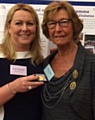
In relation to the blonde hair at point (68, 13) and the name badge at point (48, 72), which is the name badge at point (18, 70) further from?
the blonde hair at point (68, 13)

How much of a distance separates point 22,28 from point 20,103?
0.55 metres

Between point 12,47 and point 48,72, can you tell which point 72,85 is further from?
point 12,47

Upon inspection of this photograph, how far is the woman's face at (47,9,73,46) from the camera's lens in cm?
147

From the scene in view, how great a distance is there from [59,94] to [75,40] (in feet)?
1.35

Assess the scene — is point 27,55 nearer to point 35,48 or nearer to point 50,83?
point 35,48

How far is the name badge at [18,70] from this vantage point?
65.1 inches

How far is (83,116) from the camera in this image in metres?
1.38

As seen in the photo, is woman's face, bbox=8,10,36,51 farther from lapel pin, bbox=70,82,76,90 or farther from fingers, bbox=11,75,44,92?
lapel pin, bbox=70,82,76,90

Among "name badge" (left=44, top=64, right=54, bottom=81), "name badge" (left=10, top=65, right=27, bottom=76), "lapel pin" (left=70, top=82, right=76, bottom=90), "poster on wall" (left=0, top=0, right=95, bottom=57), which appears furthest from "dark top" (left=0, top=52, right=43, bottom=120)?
"poster on wall" (left=0, top=0, right=95, bottom=57)

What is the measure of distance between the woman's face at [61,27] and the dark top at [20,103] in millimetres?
367

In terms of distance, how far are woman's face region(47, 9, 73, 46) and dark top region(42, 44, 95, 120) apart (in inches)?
4.4

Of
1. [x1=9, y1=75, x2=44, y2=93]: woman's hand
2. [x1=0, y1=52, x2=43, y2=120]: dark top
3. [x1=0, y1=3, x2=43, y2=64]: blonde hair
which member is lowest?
[x1=0, y1=52, x2=43, y2=120]: dark top

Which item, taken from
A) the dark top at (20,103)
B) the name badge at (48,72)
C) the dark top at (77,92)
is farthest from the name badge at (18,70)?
the dark top at (77,92)

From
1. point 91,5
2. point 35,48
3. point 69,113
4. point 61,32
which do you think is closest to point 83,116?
point 69,113
